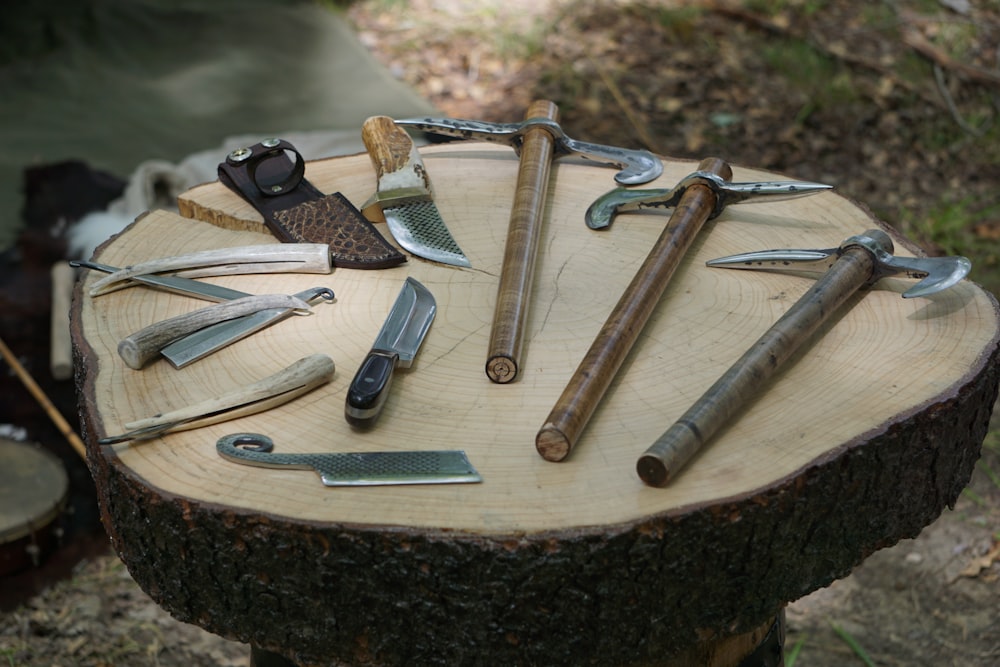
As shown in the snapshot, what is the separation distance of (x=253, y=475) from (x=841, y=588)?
7.26 feet

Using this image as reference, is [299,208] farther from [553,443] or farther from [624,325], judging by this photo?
[553,443]

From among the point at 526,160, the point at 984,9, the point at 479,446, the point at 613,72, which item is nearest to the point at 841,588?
the point at 526,160

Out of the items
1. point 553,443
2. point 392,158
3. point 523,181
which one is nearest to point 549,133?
point 523,181

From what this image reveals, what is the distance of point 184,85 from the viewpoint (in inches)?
218

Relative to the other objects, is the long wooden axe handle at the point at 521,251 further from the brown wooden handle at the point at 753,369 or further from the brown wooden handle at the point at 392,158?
the brown wooden handle at the point at 753,369

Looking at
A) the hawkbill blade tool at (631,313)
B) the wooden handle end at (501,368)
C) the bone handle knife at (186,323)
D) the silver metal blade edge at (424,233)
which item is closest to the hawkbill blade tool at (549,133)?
the hawkbill blade tool at (631,313)

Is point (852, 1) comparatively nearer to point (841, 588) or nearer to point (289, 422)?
point (841, 588)

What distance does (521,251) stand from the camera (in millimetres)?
2025

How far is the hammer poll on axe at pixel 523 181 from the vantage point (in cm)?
178

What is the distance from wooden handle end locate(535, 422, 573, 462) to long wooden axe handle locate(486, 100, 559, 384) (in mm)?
214

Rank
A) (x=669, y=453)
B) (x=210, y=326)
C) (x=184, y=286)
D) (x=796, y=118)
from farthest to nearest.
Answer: (x=796, y=118)
(x=184, y=286)
(x=210, y=326)
(x=669, y=453)

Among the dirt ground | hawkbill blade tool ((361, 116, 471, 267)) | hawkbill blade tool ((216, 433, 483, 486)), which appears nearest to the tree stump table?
hawkbill blade tool ((216, 433, 483, 486))

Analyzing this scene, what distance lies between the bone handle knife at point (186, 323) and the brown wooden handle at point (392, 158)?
1.39ft

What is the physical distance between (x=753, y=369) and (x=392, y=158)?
1.02 m
